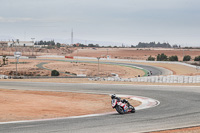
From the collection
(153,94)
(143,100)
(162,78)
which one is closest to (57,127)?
(143,100)

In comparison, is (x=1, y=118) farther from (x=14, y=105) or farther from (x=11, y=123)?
(x=14, y=105)

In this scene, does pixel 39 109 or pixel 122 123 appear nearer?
pixel 122 123

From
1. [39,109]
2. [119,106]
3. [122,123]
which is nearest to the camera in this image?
[122,123]

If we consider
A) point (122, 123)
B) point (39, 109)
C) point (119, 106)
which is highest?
point (119, 106)

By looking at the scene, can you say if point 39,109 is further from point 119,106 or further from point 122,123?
point 122,123

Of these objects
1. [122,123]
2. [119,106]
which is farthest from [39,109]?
[122,123]

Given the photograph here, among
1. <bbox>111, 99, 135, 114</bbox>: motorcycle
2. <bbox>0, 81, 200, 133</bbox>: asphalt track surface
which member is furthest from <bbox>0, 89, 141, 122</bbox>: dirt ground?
<bbox>111, 99, 135, 114</bbox>: motorcycle

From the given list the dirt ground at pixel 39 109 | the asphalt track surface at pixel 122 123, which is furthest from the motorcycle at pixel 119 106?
Answer: the dirt ground at pixel 39 109

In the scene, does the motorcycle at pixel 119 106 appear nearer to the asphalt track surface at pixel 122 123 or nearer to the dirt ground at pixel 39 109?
the asphalt track surface at pixel 122 123

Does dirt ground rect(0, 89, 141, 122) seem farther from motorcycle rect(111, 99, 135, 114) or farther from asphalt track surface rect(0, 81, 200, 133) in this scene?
motorcycle rect(111, 99, 135, 114)

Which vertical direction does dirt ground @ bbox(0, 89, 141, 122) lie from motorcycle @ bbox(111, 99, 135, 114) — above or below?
below

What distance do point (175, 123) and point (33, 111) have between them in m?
9.55

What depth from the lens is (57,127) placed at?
1520 cm

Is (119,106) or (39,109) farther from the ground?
(119,106)
